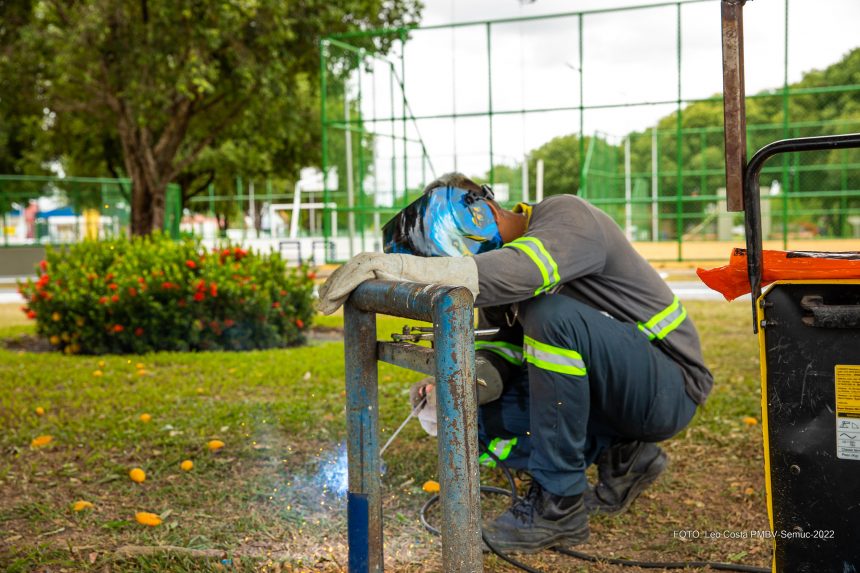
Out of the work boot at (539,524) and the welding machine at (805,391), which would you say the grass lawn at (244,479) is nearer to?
the work boot at (539,524)

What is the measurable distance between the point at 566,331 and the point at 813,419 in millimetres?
1125

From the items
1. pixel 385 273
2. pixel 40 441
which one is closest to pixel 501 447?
pixel 385 273

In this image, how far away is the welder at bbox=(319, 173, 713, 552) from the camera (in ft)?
9.37

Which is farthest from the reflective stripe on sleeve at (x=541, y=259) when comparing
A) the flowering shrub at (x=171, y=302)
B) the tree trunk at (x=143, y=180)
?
the tree trunk at (x=143, y=180)

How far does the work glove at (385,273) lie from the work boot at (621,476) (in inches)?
44.8

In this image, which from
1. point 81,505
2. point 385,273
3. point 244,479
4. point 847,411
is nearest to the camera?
point 847,411

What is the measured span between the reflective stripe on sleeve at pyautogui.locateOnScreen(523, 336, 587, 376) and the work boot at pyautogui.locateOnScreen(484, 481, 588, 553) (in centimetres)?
40

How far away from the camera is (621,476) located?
10.9ft

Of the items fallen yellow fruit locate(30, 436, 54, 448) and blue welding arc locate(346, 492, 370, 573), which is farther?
fallen yellow fruit locate(30, 436, 54, 448)

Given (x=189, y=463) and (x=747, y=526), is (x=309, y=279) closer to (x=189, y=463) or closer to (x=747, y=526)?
(x=189, y=463)

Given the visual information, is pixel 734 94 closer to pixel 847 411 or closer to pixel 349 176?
pixel 847 411

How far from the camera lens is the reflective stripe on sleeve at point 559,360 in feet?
9.40

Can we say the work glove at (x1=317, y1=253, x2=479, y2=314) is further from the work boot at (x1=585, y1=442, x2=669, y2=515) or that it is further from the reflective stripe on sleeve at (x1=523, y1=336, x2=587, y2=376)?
the work boot at (x1=585, y1=442, x2=669, y2=515)

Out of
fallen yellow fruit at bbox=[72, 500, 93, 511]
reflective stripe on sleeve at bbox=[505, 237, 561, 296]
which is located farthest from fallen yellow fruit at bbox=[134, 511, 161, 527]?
reflective stripe on sleeve at bbox=[505, 237, 561, 296]
